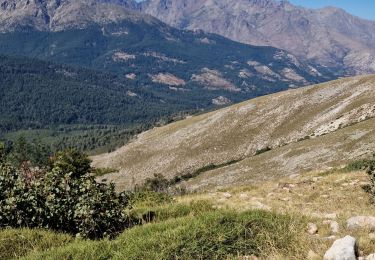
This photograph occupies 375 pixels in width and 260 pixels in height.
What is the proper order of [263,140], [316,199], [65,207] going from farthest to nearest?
[263,140] < [316,199] < [65,207]

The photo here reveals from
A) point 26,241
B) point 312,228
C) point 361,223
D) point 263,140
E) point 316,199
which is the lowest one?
point 263,140

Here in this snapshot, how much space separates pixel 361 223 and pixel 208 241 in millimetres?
4040

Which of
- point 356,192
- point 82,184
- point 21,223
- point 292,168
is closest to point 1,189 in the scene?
point 21,223

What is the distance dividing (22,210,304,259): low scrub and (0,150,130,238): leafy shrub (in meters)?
1.96

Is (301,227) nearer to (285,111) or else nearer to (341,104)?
(341,104)

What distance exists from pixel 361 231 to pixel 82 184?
9019 mm

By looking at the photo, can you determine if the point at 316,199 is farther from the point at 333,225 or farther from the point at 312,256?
the point at 312,256

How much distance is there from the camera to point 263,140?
328 ft

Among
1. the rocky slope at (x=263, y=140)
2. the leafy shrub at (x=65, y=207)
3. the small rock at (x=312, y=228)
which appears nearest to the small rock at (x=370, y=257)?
the small rock at (x=312, y=228)

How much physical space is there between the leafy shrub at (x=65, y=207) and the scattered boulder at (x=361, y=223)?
276 inches

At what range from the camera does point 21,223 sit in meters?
14.3

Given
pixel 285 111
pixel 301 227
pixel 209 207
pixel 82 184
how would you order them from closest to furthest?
pixel 301 227 < pixel 82 184 < pixel 209 207 < pixel 285 111

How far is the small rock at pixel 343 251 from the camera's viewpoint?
29.8 feet

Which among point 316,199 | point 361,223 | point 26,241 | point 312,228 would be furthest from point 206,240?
point 316,199
